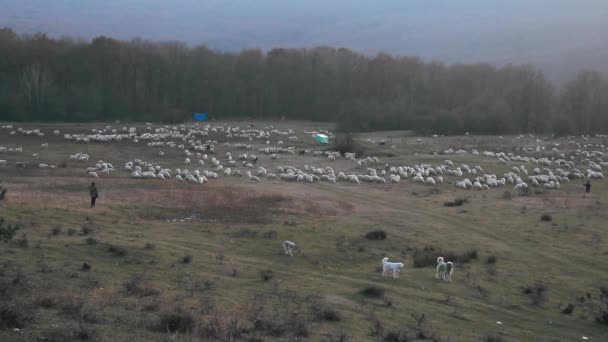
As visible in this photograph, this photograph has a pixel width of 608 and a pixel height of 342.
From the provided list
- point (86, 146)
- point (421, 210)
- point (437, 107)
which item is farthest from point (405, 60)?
point (421, 210)

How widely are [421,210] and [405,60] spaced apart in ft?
290

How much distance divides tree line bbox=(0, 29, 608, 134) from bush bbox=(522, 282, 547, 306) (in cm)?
6553

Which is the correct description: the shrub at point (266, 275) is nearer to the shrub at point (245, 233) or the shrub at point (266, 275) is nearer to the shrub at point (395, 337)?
the shrub at point (395, 337)

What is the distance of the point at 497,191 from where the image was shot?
39.6 m

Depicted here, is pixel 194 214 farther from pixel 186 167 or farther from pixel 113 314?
pixel 186 167

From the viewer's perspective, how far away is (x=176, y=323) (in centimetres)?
1146

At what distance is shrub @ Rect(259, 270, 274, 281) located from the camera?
17228mm

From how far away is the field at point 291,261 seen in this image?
12569 millimetres

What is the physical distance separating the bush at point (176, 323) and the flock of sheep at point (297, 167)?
2694cm

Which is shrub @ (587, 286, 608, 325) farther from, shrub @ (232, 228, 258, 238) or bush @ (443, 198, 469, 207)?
bush @ (443, 198, 469, 207)

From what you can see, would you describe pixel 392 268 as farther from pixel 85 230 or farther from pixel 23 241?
pixel 23 241

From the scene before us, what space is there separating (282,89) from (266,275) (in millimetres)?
95165

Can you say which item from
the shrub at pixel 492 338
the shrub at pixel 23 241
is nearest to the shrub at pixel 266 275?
the shrub at pixel 492 338

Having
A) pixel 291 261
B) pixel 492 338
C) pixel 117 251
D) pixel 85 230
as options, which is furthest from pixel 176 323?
pixel 85 230
